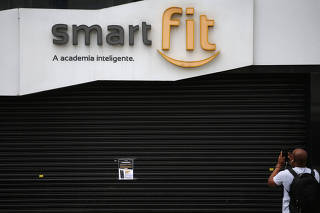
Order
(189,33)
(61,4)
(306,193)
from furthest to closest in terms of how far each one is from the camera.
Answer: (61,4) → (189,33) → (306,193)

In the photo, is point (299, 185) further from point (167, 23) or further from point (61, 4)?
point (61, 4)

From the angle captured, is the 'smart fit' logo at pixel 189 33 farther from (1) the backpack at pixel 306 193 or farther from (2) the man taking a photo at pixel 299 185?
(1) the backpack at pixel 306 193

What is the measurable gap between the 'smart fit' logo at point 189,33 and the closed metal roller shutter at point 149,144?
0.48 metres

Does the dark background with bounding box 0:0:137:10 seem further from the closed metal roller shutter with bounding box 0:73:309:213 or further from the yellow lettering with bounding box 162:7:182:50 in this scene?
the closed metal roller shutter with bounding box 0:73:309:213

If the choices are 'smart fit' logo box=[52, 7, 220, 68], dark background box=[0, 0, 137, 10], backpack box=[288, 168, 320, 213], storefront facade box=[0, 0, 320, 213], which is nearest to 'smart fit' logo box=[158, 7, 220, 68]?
'smart fit' logo box=[52, 7, 220, 68]

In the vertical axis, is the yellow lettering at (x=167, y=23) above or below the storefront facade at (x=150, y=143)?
above

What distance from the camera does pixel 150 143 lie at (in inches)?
270

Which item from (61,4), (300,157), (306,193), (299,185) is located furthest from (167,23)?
(306,193)

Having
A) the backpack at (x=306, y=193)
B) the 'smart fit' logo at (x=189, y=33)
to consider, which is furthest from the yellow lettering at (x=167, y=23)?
the backpack at (x=306, y=193)

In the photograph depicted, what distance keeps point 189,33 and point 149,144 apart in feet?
6.54

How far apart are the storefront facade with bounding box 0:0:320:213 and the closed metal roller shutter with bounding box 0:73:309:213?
0.06ft

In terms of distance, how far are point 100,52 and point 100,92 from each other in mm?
749

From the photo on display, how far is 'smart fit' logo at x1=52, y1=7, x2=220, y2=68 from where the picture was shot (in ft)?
20.8

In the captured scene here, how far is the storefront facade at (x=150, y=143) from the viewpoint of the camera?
22.2 ft
